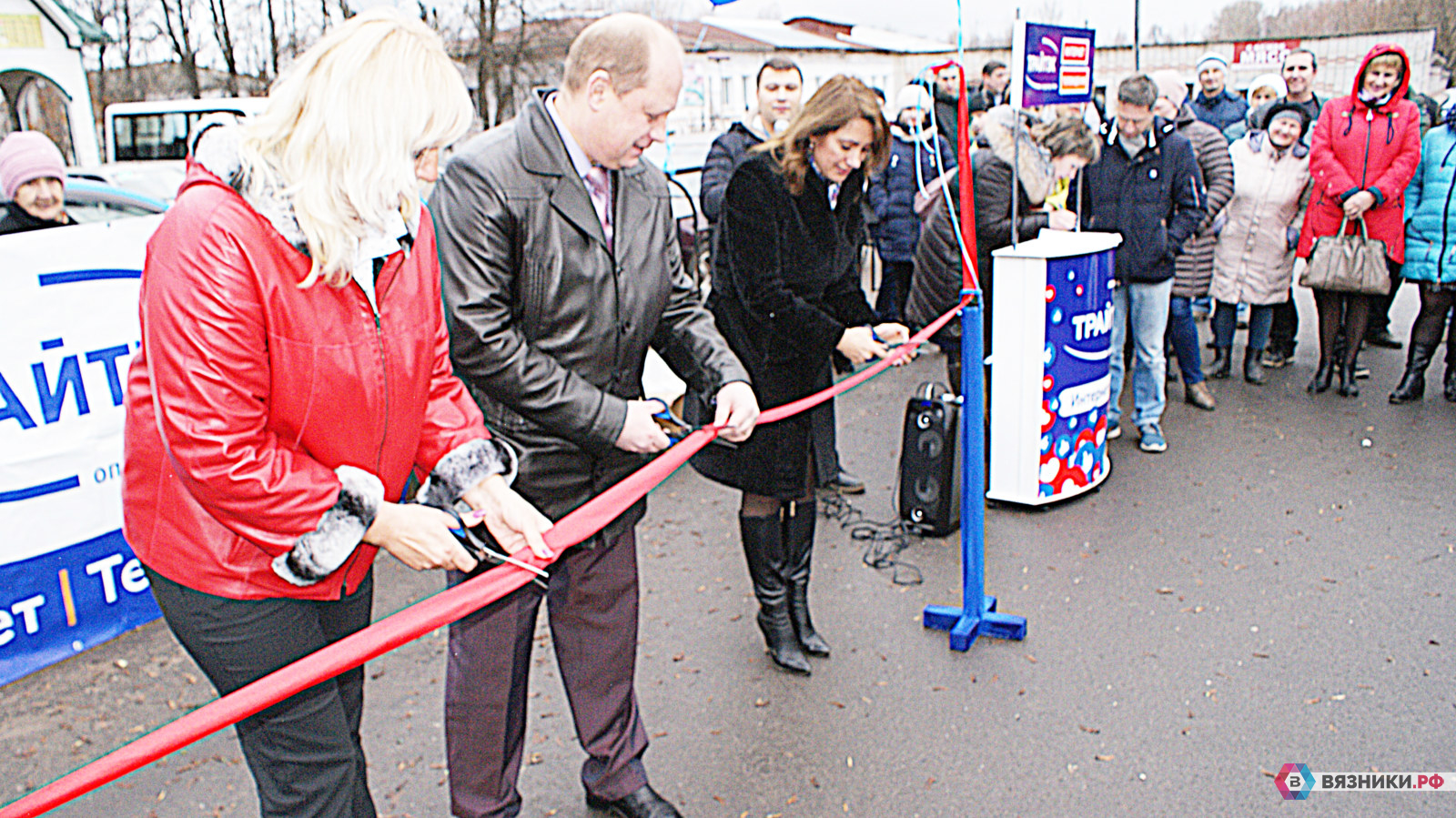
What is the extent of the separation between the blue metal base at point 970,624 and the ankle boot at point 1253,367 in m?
4.65

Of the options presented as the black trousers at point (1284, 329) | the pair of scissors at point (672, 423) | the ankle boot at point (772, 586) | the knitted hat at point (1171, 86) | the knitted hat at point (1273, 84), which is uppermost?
the knitted hat at point (1273, 84)

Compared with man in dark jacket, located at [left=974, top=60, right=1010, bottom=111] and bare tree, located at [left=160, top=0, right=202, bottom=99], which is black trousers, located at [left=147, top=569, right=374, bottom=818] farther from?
bare tree, located at [left=160, top=0, right=202, bottom=99]

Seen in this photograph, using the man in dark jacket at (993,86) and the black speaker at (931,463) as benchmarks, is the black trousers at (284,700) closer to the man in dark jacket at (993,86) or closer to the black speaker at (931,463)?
the black speaker at (931,463)

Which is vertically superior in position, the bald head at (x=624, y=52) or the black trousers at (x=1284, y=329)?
the bald head at (x=624, y=52)

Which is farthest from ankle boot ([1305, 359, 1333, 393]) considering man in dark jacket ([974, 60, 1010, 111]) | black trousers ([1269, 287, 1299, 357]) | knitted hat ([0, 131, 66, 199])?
knitted hat ([0, 131, 66, 199])

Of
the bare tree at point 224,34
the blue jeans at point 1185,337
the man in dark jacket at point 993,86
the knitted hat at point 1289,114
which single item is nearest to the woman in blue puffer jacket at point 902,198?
the man in dark jacket at point 993,86

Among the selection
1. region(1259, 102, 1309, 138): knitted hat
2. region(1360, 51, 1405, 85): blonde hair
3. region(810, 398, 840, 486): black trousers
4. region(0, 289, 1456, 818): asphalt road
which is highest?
region(1360, 51, 1405, 85): blonde hair

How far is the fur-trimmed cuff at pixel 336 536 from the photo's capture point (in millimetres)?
1843

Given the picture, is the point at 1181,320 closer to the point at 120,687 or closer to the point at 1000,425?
the point at 1000,425

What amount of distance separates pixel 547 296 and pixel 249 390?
0.92 metres

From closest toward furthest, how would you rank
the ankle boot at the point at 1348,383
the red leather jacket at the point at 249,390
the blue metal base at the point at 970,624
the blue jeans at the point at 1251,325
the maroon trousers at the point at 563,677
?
the red leather jacket at the point at 249,390 < the maroon trousers at the point at 563,677 < the blue metal base at the point at 970,624 < the ankle boot at the point at 1348,383 < the blue jeans at the point at 1251,325

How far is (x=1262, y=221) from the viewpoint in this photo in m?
7.89

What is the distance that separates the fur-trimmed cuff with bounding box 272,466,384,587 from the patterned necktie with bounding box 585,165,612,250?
1.01 metres

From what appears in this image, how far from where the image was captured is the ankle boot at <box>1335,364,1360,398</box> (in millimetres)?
7414
